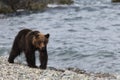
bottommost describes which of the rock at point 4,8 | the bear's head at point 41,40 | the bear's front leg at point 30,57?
the rock at point 4,8

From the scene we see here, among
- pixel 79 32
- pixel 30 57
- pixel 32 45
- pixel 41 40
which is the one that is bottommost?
pixel 79 32

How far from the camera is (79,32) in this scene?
24562 millimetres

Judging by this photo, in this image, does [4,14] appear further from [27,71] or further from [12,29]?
[27,71]

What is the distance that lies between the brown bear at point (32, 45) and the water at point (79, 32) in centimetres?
334

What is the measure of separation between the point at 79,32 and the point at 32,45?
13.0 m

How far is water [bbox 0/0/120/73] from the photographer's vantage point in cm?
1728

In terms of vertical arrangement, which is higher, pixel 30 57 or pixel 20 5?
pixel 30 57

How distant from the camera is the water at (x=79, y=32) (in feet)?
56.7

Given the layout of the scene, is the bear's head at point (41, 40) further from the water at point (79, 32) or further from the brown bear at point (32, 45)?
the water at point (79, 32)

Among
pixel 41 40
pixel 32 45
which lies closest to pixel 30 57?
pixel 32 45

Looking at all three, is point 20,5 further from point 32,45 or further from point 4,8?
point 32,45

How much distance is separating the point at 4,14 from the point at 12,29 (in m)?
7.21

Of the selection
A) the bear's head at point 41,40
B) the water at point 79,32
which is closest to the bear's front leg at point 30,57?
the bear's head at point 41,40

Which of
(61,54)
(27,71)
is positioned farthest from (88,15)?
(27,71)
